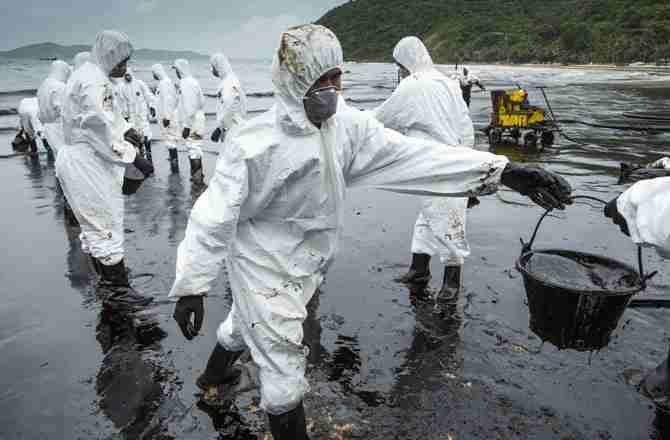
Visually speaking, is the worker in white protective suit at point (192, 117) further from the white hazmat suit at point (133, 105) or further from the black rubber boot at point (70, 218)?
the black rubber boot at point (70, 218)

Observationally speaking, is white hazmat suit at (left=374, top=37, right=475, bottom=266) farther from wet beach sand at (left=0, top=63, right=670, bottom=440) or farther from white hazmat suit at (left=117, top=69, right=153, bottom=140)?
white hazmat suit at (left=117, top=69, right=153, bottom=140)

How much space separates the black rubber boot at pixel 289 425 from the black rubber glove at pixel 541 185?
1.43m

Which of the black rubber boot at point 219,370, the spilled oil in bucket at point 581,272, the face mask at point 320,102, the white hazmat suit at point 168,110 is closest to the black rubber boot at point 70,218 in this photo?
the white hazmat suit at point 168,110

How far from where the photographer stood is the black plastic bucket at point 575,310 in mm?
2340

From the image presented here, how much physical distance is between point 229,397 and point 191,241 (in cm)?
128

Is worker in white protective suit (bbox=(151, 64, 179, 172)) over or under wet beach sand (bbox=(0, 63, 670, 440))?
over

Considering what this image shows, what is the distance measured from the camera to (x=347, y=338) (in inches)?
146

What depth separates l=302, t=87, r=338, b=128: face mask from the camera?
2.16m

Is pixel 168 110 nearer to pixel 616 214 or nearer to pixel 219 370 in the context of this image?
pixel 219 370

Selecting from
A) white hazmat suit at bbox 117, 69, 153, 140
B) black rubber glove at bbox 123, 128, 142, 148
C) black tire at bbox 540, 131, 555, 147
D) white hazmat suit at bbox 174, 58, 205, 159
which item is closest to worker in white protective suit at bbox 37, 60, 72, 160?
white hazmat suit at bbox 117, 69, 153, 140

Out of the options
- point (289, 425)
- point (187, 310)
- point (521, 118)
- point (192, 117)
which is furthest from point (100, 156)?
point (521, 118)

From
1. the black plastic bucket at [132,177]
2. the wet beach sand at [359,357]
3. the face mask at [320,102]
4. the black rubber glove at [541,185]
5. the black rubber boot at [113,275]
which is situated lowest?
the wet beach sand at [359,357]

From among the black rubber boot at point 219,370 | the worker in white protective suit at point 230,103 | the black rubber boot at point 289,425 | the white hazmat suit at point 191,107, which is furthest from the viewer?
the white hazmat suit at point 191,107

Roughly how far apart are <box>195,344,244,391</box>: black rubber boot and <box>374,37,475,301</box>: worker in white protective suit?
1879 millimetres
